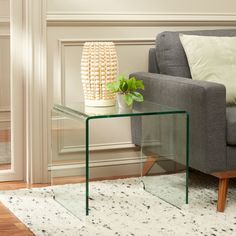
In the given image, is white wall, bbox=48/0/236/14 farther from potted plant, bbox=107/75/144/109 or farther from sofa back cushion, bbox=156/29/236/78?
potted plant, bbox=107/75/144/109

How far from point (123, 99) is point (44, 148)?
0.65m

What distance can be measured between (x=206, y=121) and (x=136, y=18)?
0.99 metres

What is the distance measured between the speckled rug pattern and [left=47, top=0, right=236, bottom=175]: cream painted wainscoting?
433 millimetres

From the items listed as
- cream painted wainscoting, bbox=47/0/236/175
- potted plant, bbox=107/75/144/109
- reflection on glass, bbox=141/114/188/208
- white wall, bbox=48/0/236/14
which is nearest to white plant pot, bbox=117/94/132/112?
potted plant, bbox=107/75/144/109

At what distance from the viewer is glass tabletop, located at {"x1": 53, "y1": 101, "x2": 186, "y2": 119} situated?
10.1 ft

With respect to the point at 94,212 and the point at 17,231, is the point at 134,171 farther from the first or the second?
the point at 17,231

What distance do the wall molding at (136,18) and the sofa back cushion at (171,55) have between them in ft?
0.73

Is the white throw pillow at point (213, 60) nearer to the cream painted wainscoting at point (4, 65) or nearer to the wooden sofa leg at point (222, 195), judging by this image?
the wooden sofa leg at point (222, 195)

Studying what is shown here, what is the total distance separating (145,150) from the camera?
356 cm

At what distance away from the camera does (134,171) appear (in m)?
4.06

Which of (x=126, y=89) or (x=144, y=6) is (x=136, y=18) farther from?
(x=126, y=89)

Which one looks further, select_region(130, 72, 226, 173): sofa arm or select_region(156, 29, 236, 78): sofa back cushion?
select_region(156, 29, 236, 78): sofa back cushion

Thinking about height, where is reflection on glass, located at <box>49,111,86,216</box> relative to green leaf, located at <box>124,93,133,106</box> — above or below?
below

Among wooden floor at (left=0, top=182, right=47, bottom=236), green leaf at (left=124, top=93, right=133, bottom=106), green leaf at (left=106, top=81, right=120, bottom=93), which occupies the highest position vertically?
green leaf at (left=106, top=81, right=120, bottom=93)
